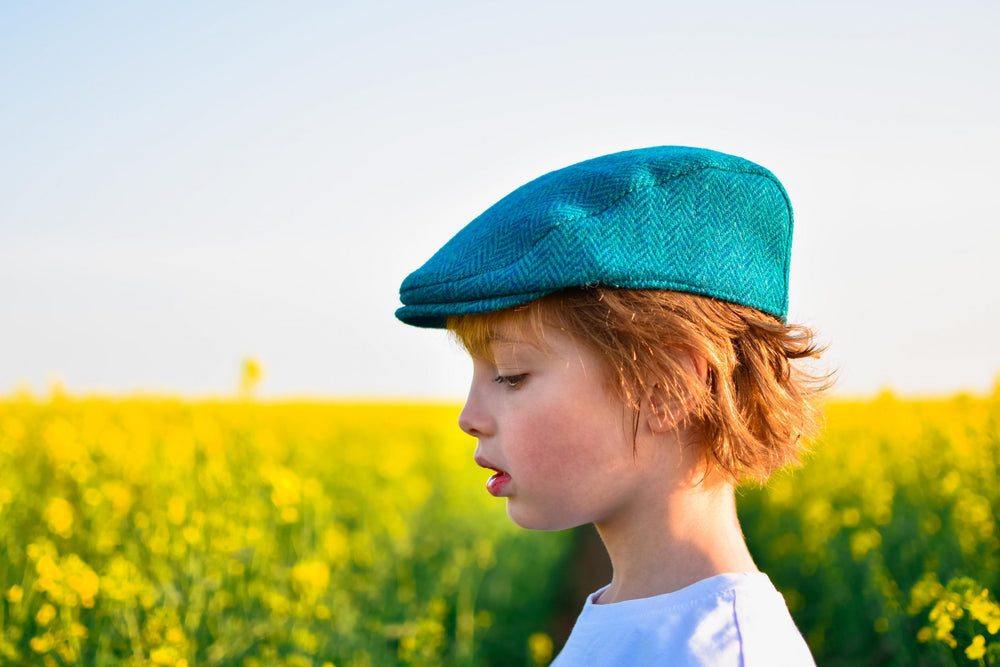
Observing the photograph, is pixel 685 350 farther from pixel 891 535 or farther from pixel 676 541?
pixel 891 535

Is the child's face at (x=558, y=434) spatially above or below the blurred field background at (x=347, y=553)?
above

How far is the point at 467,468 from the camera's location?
8.54 m

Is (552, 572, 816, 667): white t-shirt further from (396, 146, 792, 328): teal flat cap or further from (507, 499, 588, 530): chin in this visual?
(396, 146, 792, 328): teal flat cap

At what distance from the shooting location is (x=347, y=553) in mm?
3979

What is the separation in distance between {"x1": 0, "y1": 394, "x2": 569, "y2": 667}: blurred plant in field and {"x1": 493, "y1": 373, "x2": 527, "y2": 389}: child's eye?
135 centimetres

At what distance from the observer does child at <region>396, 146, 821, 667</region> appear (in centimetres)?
130

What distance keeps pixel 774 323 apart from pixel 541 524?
1.72 feet

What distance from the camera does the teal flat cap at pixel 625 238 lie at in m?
1.30

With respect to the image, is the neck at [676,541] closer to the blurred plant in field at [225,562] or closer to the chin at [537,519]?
the chin at [537,519]

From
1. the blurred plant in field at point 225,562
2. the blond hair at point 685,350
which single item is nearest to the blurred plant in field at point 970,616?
the blond hair at point 685,350

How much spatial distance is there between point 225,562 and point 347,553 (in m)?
1.11

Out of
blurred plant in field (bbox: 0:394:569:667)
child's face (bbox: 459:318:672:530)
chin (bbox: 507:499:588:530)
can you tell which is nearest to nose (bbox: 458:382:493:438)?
child's face (bbox: 459:318:672:530)

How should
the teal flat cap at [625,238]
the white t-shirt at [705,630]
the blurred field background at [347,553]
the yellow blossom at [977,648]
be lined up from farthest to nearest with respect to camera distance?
the blurred field background at [347,553], the yellow blossom at [977,648], the teal flat cap at [625,238], the white t-shirt at [705,630]

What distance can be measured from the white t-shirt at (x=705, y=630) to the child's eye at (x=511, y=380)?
1.22ft
